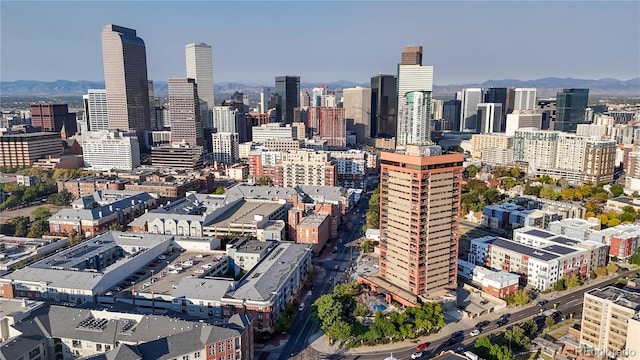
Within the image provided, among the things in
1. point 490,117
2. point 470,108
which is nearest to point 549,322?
point 490,117

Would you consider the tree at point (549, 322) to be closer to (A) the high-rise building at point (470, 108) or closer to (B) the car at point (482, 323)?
(B) the car at point (482, 323)

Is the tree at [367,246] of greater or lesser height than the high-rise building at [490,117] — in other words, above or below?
below

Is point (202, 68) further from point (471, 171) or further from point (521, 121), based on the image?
point (471, 171)

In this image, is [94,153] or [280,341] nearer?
[280,341]

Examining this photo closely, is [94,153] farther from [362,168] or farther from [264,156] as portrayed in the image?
[362,168]

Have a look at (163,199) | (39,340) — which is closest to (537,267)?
(39,340)

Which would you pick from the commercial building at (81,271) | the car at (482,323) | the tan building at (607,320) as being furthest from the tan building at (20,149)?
the tan building at (607,320)

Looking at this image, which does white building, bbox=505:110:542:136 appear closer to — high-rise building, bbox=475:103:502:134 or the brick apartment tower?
high-rise building, bbox=475:103:502:134
